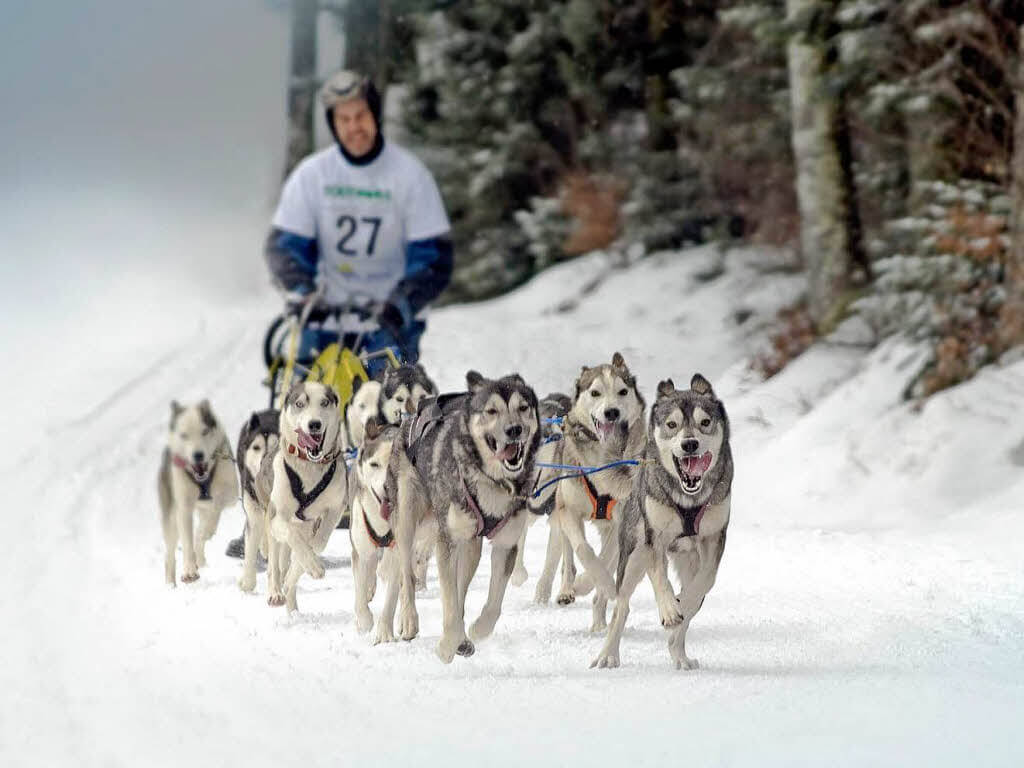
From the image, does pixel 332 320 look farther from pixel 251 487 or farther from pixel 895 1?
pixel 895 1

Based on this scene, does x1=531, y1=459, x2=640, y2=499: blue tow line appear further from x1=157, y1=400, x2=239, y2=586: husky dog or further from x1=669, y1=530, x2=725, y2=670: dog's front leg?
x1=157, y1=400, x2=239, y2=586: husky dog

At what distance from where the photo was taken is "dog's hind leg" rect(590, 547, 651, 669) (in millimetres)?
5148

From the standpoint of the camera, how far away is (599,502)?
572 centimetres

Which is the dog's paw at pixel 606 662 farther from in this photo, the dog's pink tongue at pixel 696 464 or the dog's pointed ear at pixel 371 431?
the dog's pointed ear at pixel 371 431

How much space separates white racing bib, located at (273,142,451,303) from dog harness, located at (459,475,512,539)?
10.9 feet

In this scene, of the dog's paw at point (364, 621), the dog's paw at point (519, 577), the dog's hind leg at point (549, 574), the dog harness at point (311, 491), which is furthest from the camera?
the dog's paw at point (519, 577)

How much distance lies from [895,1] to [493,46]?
25.8 ft

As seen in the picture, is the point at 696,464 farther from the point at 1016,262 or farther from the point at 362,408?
the point at 1016,262

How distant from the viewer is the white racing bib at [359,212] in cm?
800

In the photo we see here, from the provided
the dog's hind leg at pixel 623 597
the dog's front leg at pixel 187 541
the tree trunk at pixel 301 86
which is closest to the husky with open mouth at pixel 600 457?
the dog's hind leg at pixel 623 597

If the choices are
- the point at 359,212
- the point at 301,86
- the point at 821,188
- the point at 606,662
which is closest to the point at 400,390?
the point at 606,662

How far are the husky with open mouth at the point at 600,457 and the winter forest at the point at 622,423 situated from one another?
0.09 ft

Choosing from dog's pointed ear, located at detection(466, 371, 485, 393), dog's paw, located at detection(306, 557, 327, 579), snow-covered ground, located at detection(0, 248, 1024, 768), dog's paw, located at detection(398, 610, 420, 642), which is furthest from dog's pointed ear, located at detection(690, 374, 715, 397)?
dog's paw, located at detection(306, 557, 327, 579)

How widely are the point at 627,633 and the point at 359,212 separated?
3171 millimetres
